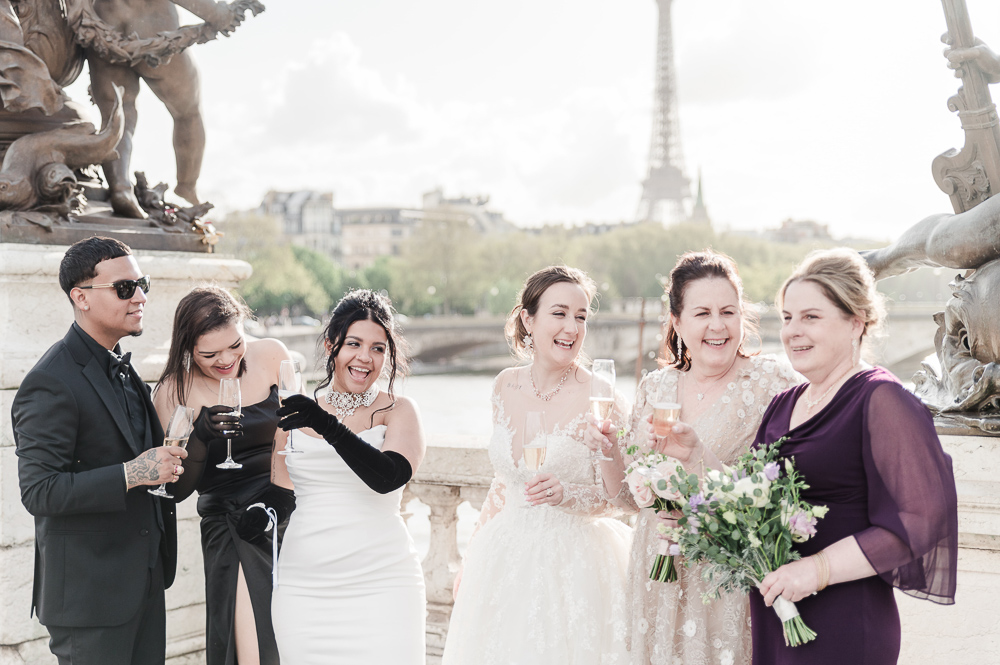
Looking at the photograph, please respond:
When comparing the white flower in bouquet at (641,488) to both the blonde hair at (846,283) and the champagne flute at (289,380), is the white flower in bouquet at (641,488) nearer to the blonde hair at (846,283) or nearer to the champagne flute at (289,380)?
the blonde hair at (846,283)

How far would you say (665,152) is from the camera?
69688mm

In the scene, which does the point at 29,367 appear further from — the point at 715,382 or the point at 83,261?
the point at 715,382

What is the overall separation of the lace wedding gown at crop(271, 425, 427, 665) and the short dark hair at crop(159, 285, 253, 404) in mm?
455

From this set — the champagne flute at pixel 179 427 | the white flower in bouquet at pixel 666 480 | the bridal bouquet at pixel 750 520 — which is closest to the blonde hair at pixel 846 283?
the bridal bouquet at pixel 750 520

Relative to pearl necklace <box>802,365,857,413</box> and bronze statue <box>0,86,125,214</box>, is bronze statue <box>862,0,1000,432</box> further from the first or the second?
bronze statue <box>0,86,125,214</box>

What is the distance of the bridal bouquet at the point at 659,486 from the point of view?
2092 millimetres

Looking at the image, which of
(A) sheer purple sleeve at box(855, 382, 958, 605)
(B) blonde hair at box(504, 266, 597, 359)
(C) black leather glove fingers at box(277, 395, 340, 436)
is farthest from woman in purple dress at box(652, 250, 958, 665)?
(C) black leather glove fingers at box(277, 395, 340, 436)

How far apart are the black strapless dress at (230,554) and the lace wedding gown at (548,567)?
2.08ft

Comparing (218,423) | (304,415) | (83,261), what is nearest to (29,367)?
(83,261)

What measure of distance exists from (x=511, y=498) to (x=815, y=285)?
1.33m

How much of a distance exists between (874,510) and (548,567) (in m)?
1.13

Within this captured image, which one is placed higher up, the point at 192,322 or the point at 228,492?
the point at 192,322

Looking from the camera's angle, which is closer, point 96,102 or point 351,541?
point 351,541

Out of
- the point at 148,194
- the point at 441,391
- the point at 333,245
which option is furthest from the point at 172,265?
the point at 333,245
